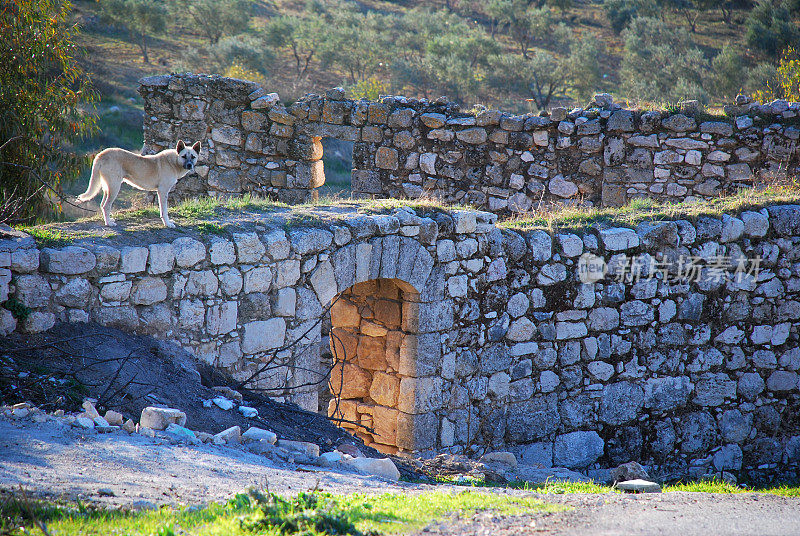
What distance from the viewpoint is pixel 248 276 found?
6.03 metres

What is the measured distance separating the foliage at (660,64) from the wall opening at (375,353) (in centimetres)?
1854

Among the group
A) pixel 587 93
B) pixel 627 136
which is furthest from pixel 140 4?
pixel 627 136

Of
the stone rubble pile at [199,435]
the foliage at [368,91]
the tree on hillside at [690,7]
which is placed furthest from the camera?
the tree on hillside at [690,7]

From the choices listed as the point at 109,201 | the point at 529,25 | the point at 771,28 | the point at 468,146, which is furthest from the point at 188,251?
the point at 771,28

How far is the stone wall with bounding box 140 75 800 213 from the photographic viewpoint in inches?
431

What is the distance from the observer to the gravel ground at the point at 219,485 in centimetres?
371

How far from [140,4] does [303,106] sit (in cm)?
1725

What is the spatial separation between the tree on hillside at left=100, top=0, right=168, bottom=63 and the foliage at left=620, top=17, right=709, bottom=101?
56.7 feet

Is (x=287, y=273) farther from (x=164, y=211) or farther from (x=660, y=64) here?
(x=660, y=64)

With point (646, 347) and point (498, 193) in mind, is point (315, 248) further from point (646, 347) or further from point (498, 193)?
point (498, 193)

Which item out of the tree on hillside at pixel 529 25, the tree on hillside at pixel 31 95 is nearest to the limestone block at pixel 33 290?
the tree on hillside at pixel 31 95

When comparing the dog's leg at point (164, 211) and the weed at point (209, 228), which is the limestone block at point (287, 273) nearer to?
the weed at point (209, 228)

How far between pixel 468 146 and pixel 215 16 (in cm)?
2011

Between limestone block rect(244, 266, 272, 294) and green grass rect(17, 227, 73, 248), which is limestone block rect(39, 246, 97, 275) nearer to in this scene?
A: green grass rect(17, 227, 73, 248)
